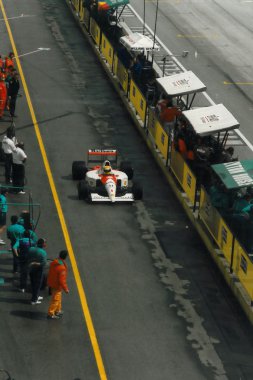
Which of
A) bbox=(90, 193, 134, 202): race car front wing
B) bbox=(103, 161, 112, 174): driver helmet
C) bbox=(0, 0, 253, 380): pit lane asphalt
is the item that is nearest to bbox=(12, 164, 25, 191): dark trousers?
bbox=(0, 0, 253, 380): pit lane asphalt

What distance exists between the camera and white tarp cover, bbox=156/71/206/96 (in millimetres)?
34875

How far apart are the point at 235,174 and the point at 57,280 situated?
5768 mm

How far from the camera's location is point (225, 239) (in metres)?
26.8

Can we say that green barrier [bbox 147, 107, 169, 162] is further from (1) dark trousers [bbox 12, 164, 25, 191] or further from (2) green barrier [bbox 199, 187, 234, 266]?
(2) green barrier [bbox 199, 187, 234, 266]

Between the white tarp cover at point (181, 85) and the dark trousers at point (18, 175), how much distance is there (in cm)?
562

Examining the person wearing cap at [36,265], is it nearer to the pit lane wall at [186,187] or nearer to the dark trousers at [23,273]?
the dark trousers at [23,273]

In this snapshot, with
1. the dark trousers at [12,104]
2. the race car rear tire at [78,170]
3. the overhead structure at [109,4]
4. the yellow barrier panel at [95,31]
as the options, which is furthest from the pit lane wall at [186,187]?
the dark trousers at [12,104]

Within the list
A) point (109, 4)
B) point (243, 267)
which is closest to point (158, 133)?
point (243, 267)

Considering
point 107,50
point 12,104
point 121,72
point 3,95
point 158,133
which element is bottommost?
point 107,50

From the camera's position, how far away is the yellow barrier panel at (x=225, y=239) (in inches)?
1039

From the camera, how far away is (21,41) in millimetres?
51031

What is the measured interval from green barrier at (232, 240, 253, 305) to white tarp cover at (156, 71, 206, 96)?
9912mm

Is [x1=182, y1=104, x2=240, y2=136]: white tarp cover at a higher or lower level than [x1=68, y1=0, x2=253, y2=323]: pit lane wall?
higher

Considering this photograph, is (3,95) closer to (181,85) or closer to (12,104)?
(12,104)
